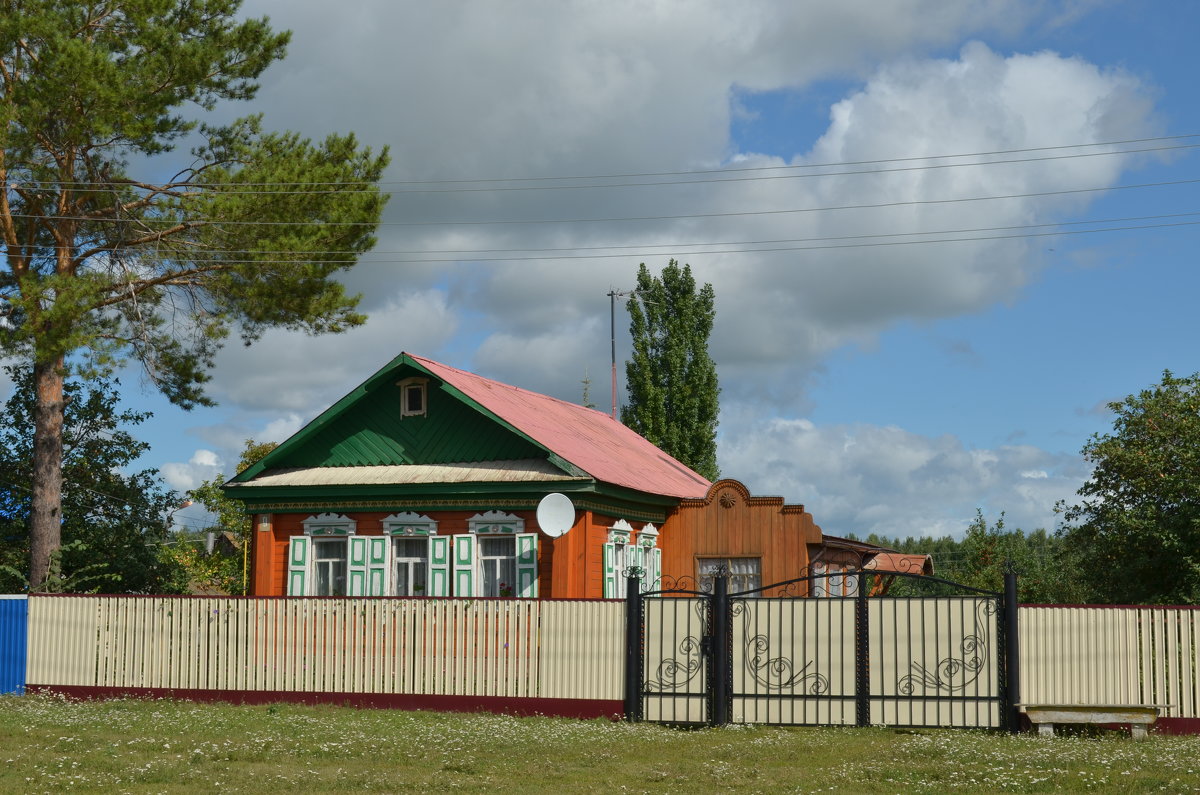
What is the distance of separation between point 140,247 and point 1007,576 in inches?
763

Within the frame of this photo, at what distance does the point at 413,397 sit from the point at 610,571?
16.8 feet

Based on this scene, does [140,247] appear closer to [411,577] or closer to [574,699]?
[411,577]

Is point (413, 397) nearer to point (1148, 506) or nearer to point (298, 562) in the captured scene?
point (298, 562)

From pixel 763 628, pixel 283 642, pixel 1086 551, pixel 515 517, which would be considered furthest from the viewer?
pixel 1086 551

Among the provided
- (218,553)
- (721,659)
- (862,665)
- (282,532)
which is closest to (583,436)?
(282,532)

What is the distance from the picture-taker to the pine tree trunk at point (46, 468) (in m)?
26.9

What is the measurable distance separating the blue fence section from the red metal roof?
813cm

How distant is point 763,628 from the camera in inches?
657

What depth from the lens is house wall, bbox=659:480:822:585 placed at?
25969 millimetres

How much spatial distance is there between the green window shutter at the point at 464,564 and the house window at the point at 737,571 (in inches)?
207

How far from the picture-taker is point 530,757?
13547 mm

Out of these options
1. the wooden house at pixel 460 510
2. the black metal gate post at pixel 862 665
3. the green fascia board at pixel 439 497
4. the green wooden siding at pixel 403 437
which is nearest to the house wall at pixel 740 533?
the wooden house at pixel 460 510

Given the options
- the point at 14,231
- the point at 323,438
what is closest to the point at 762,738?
the point at 323,438

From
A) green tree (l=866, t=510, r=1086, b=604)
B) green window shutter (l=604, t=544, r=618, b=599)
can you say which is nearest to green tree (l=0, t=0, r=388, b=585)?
green window shutter (l=604, t=544, r=618, b=599)
